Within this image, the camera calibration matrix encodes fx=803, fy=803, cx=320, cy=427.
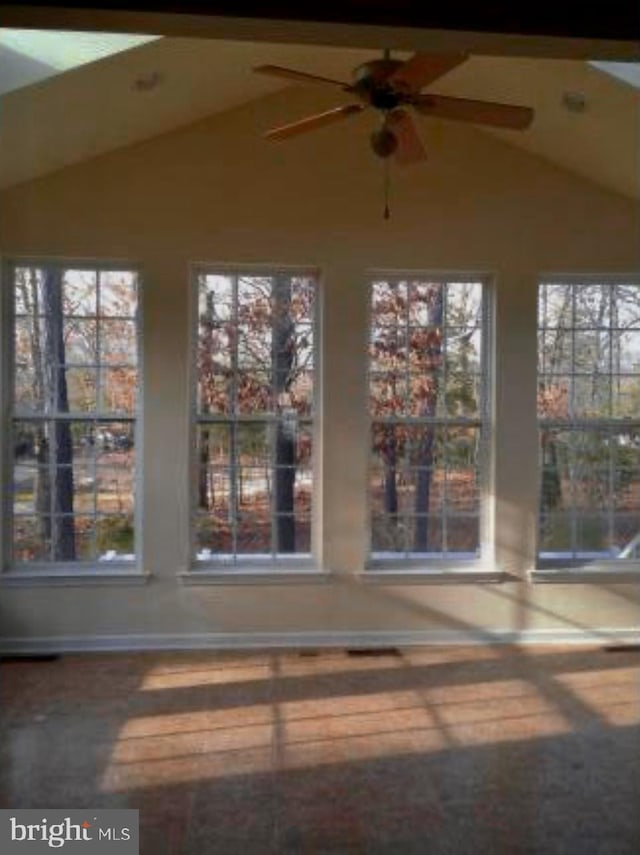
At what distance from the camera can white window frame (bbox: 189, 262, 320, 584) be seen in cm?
508

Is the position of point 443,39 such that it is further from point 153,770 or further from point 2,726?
point 2,726

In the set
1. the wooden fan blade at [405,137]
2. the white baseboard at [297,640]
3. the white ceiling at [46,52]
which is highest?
the white ceiling at [46,52]

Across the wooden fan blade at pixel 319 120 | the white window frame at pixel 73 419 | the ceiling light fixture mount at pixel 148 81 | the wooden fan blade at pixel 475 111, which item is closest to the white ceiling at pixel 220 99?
the ceiling light fixture mount at pixel 148 81

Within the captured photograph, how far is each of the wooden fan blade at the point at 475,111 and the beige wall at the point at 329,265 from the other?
1671mm

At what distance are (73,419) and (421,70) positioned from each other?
3116 millimetres

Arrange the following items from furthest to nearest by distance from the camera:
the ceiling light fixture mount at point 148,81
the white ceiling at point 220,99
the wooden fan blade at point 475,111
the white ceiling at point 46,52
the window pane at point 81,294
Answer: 1. the window pane at point 81,294
2. the ceiling light fixture mount at point 148,81
3. the white ceiling at point 220,99
4. the white ceiling at point 46,52
5. the wooden fan blade at point 475,111

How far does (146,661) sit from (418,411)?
232 centimetres

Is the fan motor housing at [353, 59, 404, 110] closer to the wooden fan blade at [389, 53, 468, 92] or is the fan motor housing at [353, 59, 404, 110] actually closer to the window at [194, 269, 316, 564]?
the wooden fan blade at [389, 53, 468, 92]

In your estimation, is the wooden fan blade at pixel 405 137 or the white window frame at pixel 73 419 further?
the white window frame at pixel 73 419

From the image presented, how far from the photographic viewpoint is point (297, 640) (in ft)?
16.7

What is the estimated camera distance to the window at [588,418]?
5.32 meters

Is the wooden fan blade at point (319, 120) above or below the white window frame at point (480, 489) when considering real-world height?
above

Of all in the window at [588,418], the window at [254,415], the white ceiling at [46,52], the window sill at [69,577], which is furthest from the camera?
the window at [588,418]

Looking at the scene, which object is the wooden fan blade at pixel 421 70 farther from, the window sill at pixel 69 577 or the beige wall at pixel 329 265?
the window sill at pixel 69 577
